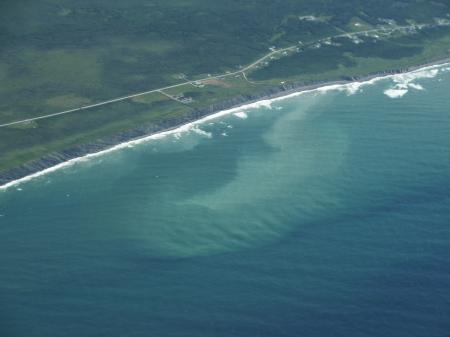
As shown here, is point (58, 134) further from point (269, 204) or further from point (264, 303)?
point (264, 303)

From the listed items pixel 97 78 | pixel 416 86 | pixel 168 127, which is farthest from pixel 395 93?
pixel 97 78

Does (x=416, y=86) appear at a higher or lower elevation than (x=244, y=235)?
higher

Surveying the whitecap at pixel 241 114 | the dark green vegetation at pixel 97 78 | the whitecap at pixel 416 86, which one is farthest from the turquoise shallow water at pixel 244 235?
the whitecap at pixel 416 86

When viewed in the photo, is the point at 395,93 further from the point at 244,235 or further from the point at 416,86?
the point at 244,235

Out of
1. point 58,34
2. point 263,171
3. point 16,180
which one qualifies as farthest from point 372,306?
point 58,34

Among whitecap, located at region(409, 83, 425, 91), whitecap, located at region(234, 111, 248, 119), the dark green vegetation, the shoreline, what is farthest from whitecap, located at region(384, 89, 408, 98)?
whitecap, located at region(234, 111, 248, 119)

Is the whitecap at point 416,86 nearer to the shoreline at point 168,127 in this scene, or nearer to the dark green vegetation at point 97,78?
Answer: the shoreline at point 168,127
